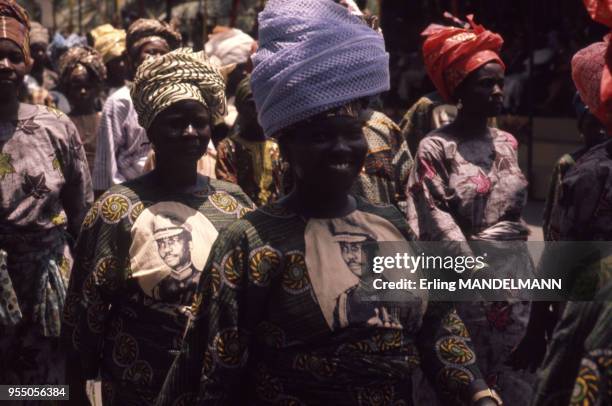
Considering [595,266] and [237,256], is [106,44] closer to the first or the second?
[237,256]

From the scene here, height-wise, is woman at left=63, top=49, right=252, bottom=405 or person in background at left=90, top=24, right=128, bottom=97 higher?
Result: woman at left=63, top=49, right=252, bottom=405

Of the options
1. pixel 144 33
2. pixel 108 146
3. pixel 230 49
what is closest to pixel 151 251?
pixel 108 146

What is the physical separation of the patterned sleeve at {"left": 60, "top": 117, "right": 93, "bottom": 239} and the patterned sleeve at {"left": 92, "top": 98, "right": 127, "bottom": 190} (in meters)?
1.05

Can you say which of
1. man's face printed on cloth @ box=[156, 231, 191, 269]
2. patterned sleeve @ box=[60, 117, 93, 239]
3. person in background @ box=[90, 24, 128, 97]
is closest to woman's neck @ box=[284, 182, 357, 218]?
man's face printed on cloth @ box=[156, 231, 191, 269]

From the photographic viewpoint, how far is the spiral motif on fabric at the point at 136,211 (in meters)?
4.18

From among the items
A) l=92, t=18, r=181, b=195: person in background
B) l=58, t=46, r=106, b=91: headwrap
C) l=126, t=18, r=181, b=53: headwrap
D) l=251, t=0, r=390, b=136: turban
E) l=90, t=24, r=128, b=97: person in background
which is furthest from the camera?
l=90, t=24, r=128, b=97: person in background

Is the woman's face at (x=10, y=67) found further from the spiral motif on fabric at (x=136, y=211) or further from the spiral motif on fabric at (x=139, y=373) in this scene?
the spiral motif on fabric at (x=139, y=373)

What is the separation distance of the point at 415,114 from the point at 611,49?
4.88 meters

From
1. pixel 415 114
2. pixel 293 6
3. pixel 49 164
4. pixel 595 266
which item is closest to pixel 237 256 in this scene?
pixel 293 6

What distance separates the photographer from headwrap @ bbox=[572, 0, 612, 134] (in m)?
2.58

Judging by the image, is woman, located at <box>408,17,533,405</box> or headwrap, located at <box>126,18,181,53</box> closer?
woman, located at <box>408,17,533,405</box>

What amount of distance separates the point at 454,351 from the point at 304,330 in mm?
430

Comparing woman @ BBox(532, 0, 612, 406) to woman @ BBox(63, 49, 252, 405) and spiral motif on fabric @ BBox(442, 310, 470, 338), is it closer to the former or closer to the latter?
spiral motif on fabric @ BBox(442, 310, 470, 338)

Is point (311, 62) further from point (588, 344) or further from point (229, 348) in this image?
point (588, 344)
